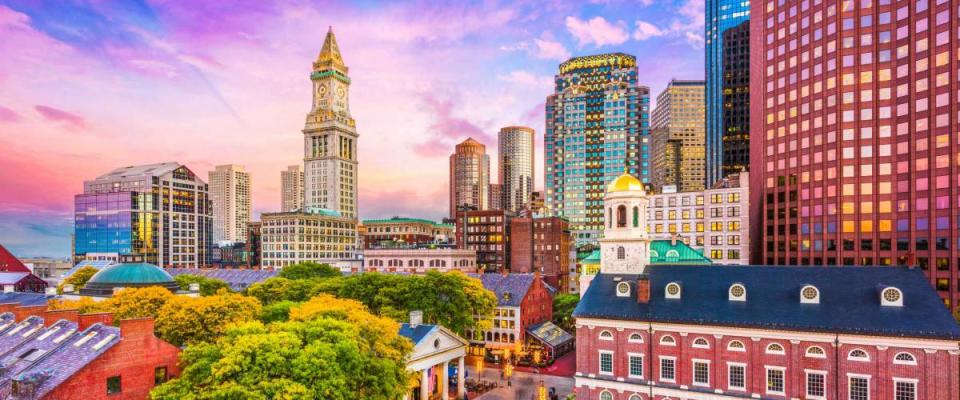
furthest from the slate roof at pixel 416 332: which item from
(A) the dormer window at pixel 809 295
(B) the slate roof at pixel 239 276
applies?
Answer: (B) the slate roof at pixel 239 276

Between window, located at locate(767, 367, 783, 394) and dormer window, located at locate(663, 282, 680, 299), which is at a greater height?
dormer window, located at locate(663, 282, 680, 299)

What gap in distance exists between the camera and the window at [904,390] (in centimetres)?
4491

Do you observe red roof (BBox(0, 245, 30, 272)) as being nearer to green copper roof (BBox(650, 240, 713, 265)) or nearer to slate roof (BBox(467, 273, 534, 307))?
slate roof (BBox(467, 273, 534, 307))

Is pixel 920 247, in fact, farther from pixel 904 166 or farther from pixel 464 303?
pixel 464 303

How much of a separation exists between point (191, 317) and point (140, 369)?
16.2 meters

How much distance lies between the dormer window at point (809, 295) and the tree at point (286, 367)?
36.8 metres

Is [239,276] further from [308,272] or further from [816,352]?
[816,352]

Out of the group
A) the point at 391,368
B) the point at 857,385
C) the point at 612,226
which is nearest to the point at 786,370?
the point at 857,385

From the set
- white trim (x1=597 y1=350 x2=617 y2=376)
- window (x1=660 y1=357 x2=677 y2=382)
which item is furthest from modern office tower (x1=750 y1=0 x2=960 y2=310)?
white trim (x1=597 y1=350 x2=617 y2=376)

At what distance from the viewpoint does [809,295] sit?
50188mm

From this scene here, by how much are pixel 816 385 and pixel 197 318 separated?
5781 centimetres

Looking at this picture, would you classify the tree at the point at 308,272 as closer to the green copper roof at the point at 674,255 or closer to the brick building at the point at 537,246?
the brick building at the point at 537,246

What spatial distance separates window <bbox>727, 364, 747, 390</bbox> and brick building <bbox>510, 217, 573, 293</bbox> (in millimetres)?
101825

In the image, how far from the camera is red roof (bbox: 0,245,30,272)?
13425cm
